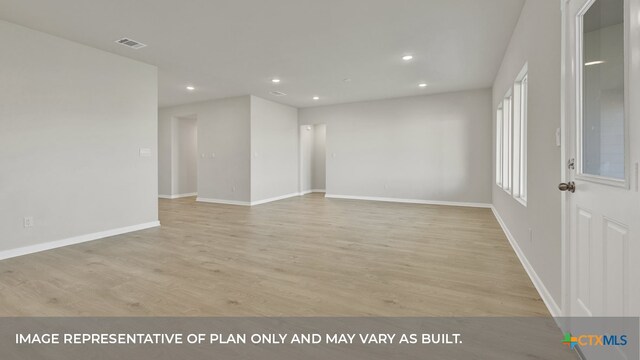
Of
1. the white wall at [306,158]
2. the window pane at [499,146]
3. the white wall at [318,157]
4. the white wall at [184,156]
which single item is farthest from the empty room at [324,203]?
the white wall at [318,157]

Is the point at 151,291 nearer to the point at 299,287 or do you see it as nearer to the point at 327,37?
the point at 299,287

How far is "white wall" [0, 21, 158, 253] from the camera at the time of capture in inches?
134

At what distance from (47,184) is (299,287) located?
3553 mm

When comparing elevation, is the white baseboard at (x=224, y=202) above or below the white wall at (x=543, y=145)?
below

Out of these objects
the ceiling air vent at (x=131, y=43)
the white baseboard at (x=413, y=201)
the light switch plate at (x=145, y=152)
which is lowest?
the white baseboard at (x=413, y=201)

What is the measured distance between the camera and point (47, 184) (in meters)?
3.70

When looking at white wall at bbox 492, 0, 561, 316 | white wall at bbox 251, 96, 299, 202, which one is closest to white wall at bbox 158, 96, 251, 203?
white wall at bbox 251, 96, 299, 202

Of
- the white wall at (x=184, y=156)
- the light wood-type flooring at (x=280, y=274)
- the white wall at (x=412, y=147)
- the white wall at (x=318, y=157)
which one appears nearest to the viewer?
the light wood-type flooring at (x=280, y=274)

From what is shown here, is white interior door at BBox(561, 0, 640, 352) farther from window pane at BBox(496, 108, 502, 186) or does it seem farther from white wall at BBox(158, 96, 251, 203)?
white wall at BBox(158, 96, 251, 203)

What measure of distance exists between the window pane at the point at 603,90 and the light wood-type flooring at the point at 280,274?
4.00 feet

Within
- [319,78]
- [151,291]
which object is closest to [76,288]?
[151,291]

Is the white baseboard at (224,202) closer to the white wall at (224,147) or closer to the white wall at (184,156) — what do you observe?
the white wall at (224,147)

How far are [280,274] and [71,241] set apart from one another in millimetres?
3125

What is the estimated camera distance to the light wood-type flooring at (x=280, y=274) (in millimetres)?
2180
